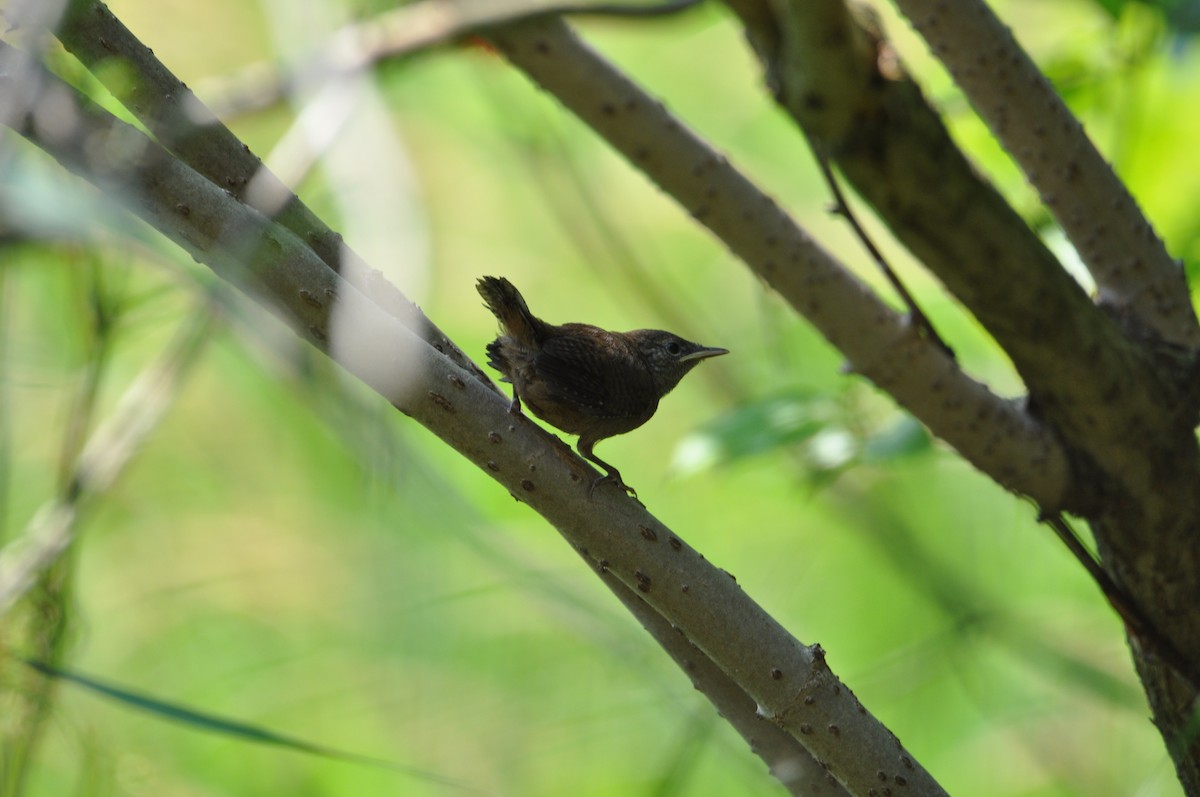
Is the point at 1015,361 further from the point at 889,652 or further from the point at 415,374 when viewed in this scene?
the point at 889,652

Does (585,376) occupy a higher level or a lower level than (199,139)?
higher

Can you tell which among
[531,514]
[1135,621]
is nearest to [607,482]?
[1135,621]

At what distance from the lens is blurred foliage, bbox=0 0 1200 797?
2.44 metres

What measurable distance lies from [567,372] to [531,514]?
206cm

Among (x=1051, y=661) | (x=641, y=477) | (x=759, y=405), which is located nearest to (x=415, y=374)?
(x=759, y=405)

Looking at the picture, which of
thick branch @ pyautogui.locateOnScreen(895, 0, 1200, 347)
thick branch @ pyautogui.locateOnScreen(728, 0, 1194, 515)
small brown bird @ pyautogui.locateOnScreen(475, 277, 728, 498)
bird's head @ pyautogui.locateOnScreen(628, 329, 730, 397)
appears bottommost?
small brown bird @ pyautogui.locateOnScreen(475, 277, 728, 498)

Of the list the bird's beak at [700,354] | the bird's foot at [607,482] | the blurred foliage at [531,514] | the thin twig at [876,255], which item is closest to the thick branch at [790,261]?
the thin twig at [876,255]

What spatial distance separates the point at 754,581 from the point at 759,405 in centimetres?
174

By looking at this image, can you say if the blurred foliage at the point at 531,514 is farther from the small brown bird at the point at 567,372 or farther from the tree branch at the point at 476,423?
the tree branch at the point at 476,423

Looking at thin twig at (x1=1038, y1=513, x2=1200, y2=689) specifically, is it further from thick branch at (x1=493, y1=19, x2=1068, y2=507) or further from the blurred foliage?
the blurred foliage

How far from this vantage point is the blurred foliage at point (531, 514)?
2.44m

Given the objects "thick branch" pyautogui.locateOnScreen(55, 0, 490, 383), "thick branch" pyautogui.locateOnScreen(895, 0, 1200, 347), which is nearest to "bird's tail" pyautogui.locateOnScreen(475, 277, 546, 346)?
"thick branch" pyautogui.locateOnScreen(55, 0, 490, 383)

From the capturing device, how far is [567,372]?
1.78 meters

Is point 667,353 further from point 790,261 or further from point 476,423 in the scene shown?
point 476,423
